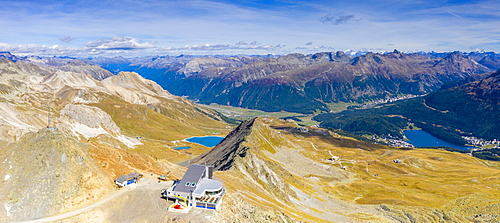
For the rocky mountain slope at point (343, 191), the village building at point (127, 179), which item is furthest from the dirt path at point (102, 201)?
the rocky mountain slope at point (343, 191)

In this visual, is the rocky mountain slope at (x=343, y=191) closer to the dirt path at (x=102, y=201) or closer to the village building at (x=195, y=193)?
the village building at (x=195, y=193)

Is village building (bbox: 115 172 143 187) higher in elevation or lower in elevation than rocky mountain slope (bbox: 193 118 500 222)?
higher

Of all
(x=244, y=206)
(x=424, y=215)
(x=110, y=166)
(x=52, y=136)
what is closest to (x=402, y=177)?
(x=424, y=215)

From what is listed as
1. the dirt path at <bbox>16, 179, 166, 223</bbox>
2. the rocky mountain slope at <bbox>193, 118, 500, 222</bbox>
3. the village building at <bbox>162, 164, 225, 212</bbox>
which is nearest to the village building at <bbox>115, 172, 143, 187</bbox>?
the dirt path at <bbox>16, 179, 166, 223</bbox>

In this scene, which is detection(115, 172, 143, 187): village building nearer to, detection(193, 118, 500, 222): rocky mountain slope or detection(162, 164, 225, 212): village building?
detection(162, 164, 225, 212): village building

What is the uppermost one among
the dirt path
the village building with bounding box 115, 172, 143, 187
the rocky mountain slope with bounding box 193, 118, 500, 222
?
the village building with bounding box 115, 172, 143, 187
